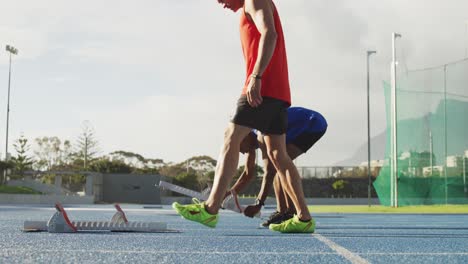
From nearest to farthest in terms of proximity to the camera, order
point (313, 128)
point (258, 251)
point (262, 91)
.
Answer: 1. point (258, 251)
2. point (262, 91)
3. point (313, 128)

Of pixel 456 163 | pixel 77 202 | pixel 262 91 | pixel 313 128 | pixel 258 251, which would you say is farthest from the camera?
pixel 77 202

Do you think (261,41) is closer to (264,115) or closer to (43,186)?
Result: (264,115)

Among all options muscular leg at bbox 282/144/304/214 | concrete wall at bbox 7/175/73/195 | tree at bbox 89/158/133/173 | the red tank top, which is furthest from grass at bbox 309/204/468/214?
tree at bbox 89/158/133/173

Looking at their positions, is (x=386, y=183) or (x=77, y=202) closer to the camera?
(x=386, y=183)

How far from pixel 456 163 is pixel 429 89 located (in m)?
2.85

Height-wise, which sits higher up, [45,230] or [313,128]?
[313,128]

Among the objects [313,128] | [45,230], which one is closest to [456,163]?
[313,128]

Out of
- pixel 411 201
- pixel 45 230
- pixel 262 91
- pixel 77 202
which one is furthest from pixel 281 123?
pixel 77 202

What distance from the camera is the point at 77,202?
39.2 m

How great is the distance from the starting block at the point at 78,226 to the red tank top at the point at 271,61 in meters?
1.55

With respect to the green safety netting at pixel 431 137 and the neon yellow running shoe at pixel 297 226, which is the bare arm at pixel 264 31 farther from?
the green safety netting at pixel 431 137

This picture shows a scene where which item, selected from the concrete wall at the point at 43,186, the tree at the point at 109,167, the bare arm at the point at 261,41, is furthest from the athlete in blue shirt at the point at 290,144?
the tree at the point at 109,167

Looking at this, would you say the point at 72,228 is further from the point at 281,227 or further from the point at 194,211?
the point at 281,227

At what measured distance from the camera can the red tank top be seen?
14.2 ft
